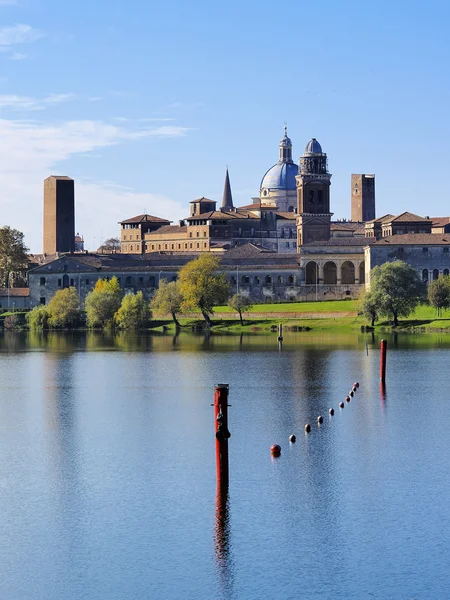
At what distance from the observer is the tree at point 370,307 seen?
305ft

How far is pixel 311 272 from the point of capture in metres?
134

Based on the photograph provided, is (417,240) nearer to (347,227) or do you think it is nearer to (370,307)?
(370,307)

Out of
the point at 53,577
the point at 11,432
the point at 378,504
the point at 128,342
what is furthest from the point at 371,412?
the point at 128,342

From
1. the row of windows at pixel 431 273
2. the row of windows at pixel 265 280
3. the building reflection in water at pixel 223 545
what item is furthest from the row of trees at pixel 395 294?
the building reflection in water at pixel 223 545

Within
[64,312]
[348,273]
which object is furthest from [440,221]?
[64,312]

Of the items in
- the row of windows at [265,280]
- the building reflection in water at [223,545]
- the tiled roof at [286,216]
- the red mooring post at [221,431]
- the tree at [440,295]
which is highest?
the tiled roof at [286,216]

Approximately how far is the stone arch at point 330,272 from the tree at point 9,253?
3222cm

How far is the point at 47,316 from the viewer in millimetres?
110312

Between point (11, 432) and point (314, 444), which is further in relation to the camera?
point (11, 432)

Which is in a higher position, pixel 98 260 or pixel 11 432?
pixel 98 260

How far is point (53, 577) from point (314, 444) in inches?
585

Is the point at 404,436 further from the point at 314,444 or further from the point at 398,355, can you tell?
the point at 398,355

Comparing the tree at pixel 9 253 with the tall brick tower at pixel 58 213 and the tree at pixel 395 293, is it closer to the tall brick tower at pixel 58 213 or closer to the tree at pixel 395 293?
the tall brick tower at pixel 58 213

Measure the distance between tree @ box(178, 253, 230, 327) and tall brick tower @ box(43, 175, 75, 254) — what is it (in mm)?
56992
